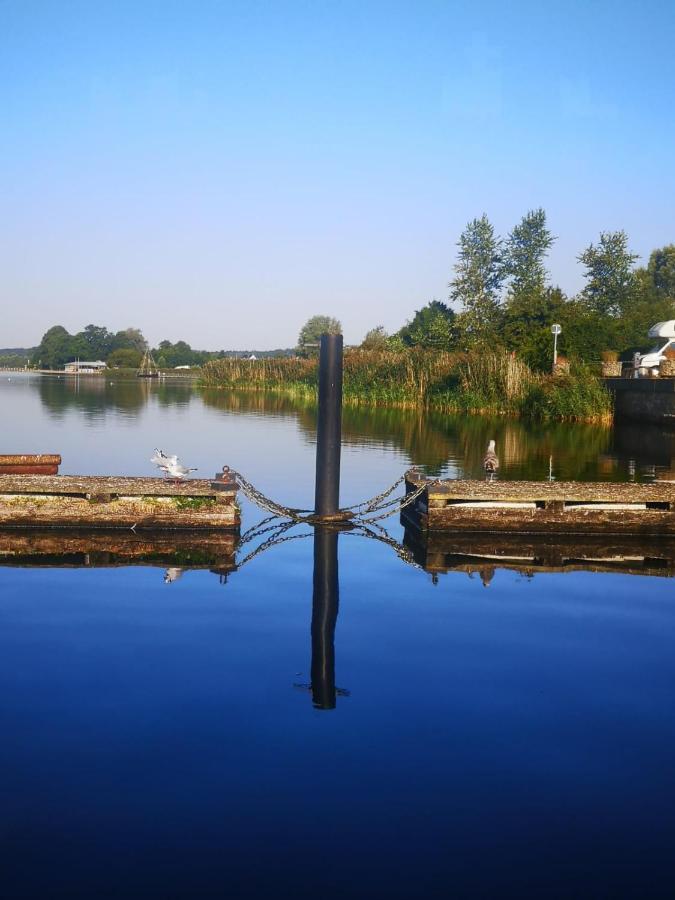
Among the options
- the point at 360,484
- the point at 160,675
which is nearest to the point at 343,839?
the point at 160,675

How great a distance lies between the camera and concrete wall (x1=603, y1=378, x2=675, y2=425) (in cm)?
4006

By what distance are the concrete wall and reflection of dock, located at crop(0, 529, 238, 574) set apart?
97.8 ft

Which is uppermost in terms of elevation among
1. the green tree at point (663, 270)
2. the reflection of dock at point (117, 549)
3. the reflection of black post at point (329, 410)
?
the green tree at point (663, 270)

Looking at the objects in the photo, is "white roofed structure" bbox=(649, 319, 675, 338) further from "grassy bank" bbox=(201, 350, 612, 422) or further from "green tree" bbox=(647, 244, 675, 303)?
"green tree" bbox=(647, 244, 675, 303)

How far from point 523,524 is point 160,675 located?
8824 millimetres

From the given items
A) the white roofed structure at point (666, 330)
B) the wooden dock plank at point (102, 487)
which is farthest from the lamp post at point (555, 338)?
the wooden dock plank at point (102, 487)

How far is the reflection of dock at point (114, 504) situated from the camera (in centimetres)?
1489

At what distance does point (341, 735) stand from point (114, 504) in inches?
346

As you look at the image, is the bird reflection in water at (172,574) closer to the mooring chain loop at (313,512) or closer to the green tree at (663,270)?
the mooring chain loop at (313,512)

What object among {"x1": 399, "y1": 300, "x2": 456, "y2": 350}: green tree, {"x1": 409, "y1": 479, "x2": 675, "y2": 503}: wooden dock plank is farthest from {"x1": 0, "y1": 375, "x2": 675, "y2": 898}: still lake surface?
{"x1": 399, "y1": 300, "x2": 456, "y2": 350}: green tree

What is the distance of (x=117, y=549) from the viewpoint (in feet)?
46.0

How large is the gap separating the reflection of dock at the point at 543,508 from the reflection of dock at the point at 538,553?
0.16m

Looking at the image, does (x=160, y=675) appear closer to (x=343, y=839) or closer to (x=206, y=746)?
(x=206, y=746)

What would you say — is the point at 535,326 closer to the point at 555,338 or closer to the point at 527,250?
the point at 555,338
